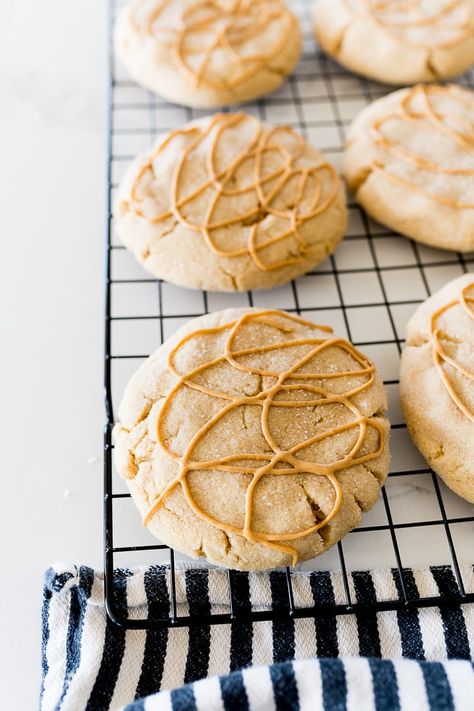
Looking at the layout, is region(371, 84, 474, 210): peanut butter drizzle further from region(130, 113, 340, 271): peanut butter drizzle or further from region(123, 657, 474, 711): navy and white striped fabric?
region(123, 657, 474, 711): navy and white striped fabric

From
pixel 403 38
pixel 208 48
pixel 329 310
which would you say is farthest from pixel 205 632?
pixel 403 38

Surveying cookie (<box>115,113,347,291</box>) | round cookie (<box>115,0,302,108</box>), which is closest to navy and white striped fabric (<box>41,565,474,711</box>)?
cookie (<box>115,113,347,291</box>)

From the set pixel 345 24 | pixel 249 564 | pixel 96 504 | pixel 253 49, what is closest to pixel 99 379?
pixel 96 504

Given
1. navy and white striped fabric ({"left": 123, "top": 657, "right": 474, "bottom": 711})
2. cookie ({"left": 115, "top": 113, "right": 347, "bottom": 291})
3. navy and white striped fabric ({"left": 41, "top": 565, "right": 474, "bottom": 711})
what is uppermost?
cookie ({"left": 115, "top": 113, "right": 347, "bottom": 291})

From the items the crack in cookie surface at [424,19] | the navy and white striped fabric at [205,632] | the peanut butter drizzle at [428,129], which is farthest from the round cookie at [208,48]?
the navy and white striped fabric at [205,632]

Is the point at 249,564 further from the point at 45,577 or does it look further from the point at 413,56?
the point at 413,56

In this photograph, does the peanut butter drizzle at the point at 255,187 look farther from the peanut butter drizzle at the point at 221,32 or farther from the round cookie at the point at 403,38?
the round cookie at the point at 403,38

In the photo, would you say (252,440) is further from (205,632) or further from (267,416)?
(205,632)
